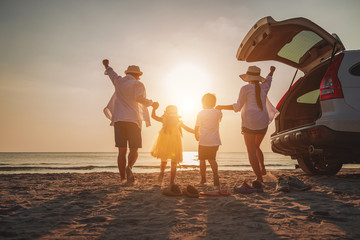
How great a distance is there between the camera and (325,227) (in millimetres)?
2201

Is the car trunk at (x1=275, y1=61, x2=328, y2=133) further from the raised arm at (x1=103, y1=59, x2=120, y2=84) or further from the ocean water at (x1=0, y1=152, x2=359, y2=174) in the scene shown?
the raised arm at (x1=103, y1=59, x2=120, y2=84)

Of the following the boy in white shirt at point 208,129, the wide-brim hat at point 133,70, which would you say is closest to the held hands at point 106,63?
the wide-brim hat at point 133,70

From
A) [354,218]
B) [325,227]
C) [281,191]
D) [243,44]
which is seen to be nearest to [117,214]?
[325,227]

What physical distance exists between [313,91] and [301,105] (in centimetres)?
43

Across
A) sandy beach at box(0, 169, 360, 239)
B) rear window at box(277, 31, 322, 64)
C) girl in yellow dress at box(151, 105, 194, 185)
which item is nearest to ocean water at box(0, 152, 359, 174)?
girl in yellow dress at box(151, 105, 194, 185)

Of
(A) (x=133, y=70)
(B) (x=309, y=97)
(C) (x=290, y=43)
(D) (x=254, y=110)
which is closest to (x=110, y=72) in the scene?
(A) (x=133, y=70)

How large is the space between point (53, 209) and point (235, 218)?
2.03m

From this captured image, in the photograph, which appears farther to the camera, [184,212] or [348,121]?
[348,121]

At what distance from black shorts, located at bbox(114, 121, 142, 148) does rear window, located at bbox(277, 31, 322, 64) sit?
11.4 ft

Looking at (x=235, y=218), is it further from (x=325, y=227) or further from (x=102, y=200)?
(x=102, y=200)

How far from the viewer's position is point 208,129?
16.8 feet

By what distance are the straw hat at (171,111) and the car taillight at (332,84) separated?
2670mm

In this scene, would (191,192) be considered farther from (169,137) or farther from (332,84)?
(332,84)

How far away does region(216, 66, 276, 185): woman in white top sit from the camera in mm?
4504
